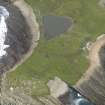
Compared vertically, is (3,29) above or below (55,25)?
above

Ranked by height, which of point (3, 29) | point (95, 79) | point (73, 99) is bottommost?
point (73, 99)

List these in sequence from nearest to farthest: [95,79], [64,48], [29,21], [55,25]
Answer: [95,79]
[64,48]
[55,25]
[29,21]

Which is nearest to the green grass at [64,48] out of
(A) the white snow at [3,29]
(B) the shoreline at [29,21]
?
(B) the shoreline at [29,21]

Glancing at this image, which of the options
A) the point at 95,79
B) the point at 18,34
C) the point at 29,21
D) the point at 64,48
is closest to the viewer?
the point at 95,79

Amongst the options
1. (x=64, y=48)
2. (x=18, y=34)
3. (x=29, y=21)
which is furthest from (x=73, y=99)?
(x=29, y=21)

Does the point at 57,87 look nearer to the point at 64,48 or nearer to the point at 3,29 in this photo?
the point at 64,48

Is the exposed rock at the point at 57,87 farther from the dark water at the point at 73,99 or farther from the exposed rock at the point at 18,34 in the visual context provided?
the exposed rock at the point at 18,34

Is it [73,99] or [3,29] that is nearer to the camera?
[73,99]

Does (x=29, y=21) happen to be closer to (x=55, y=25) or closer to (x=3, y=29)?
(x=55, y=25)
